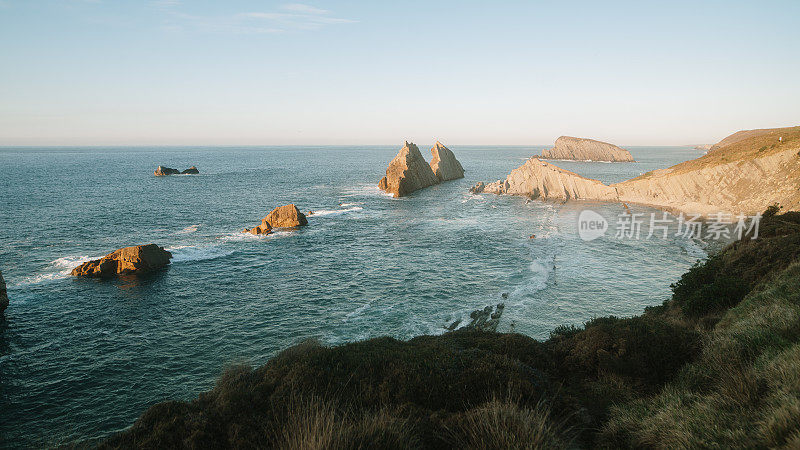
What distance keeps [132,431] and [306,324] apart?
17377 mm

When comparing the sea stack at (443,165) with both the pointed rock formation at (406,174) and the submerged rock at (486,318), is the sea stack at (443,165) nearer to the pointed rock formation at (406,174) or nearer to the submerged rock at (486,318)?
the pointed rock formation at (406,174)

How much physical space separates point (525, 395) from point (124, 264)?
3750 cm

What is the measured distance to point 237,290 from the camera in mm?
31062

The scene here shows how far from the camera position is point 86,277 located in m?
32.9

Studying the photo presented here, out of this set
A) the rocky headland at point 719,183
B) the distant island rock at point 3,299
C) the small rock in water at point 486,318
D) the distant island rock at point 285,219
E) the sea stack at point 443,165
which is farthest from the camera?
the sea stack at point 443,165

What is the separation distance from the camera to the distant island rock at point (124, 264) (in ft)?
109

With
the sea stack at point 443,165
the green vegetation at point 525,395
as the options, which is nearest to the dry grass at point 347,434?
the green vegetation at point 525,395

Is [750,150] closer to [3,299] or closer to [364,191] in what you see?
[364,191]

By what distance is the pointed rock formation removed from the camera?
285 feet

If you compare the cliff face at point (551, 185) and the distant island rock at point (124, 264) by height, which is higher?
the cliff face at point (551, 185)

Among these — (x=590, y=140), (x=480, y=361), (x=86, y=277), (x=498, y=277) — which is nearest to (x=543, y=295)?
(x=498, y=277)

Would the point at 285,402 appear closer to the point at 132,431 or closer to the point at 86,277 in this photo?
the point at 132,431

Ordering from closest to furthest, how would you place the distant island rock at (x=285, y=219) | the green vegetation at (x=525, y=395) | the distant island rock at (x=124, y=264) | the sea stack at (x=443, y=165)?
the green vegetation at (x=525, y=395)
the distant island rock at (x=124, y=264)
the distant island rock at (x=285, y=219)
the sea stack at (x=443, y=165)

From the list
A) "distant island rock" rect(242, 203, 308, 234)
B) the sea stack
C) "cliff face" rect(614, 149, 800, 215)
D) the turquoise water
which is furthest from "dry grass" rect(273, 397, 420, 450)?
the sea stack
